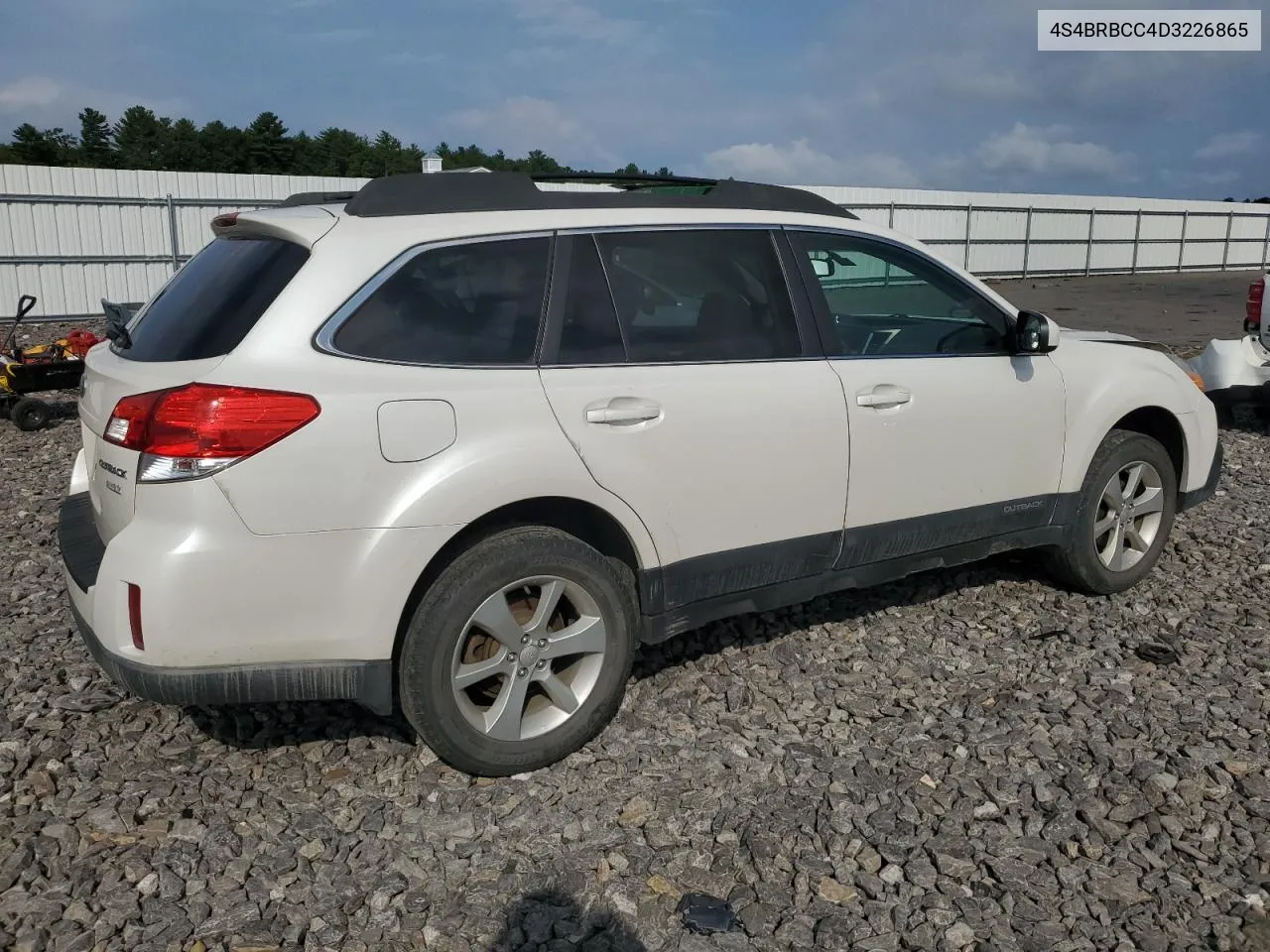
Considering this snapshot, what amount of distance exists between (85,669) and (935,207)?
25.7m

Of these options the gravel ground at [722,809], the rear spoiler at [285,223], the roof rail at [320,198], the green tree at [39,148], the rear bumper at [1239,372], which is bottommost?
the gravel ground at [722,809]

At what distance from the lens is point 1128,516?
5.08 meters

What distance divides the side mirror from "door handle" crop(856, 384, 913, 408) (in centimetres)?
68

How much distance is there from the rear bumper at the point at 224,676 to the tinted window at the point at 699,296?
52.0 inches

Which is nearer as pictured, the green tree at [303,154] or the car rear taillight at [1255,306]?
the car rear taillight at [1255,306]

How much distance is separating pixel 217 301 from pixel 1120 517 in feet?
13.1

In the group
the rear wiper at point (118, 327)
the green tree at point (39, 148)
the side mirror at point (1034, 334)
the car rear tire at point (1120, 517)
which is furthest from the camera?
the green tree at point (39, 148)

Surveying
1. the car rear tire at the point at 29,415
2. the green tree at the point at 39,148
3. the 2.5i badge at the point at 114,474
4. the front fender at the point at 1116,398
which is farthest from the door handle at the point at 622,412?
the green tree at the point at 39,148

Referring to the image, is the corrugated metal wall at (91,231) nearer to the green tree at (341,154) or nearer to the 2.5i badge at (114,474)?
the 2.5i badge at (114,474)

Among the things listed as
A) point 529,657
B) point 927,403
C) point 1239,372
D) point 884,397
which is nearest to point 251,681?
point 529,657

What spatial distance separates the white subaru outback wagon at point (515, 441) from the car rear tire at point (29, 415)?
6.43 m

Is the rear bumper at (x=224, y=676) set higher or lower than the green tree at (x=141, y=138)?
lower

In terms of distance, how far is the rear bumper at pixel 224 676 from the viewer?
299cm

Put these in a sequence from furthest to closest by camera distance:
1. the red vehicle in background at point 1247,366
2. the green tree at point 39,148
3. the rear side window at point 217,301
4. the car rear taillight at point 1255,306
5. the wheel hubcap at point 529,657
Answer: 1. the green tree at point 39,148
2. the car rear taillight at point 1255,306
3. the red vehicle in background at point 1247,366
4. the wheel hubcap at point 529,657
5. the rear side window at point 217,301
